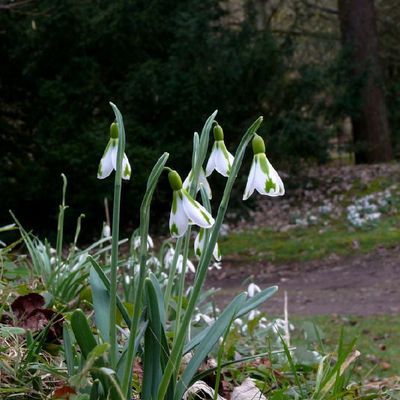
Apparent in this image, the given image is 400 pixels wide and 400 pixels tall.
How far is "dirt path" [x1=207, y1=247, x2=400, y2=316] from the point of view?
804 centimetres

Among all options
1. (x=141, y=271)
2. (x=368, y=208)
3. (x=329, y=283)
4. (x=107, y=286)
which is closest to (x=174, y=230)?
(x=141, y=271)

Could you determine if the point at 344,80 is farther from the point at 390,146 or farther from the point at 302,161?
the point at 390,146

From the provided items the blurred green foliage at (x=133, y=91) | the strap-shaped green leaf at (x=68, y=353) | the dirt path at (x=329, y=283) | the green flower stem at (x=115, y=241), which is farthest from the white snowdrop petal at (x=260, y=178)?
the blurred green foliage at (x=133, y=91)

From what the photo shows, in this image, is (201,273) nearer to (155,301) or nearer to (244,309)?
(155,301)

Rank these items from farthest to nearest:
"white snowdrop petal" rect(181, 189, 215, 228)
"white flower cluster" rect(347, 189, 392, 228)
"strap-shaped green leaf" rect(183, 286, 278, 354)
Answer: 1. "white flower cluster" rect(347, 189, 392, 228)
2. "strap-shaped green leaf" rect(183, 286, 278, 354)
3. "white snowdrop petal" rect(181, 189, 215, 228)

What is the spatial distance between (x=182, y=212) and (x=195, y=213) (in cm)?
3

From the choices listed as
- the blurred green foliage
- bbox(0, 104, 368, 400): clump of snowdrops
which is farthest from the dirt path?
bbox(0, 104, 368, 400): clump of snowdrops

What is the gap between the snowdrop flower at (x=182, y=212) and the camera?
4.95ft

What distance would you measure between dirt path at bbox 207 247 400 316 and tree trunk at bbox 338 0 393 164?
244 inches

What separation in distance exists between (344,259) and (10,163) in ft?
22.3

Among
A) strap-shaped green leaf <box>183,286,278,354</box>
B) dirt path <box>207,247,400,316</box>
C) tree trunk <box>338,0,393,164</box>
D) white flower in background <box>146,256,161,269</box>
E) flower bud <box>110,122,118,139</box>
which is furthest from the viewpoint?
tree trunk <box>338,0,393,164</box>

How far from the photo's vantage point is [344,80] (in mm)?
15727

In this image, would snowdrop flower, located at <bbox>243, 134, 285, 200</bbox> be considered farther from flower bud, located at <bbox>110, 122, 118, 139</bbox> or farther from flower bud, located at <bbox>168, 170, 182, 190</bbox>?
flower bud, located at <bbox>110, 122, 118, 139</bbox>

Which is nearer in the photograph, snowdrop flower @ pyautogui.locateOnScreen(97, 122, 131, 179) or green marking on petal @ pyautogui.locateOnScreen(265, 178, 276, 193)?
green marking on petal @ pyautogui.locateOnScreen(265, 178, 276, 193)
